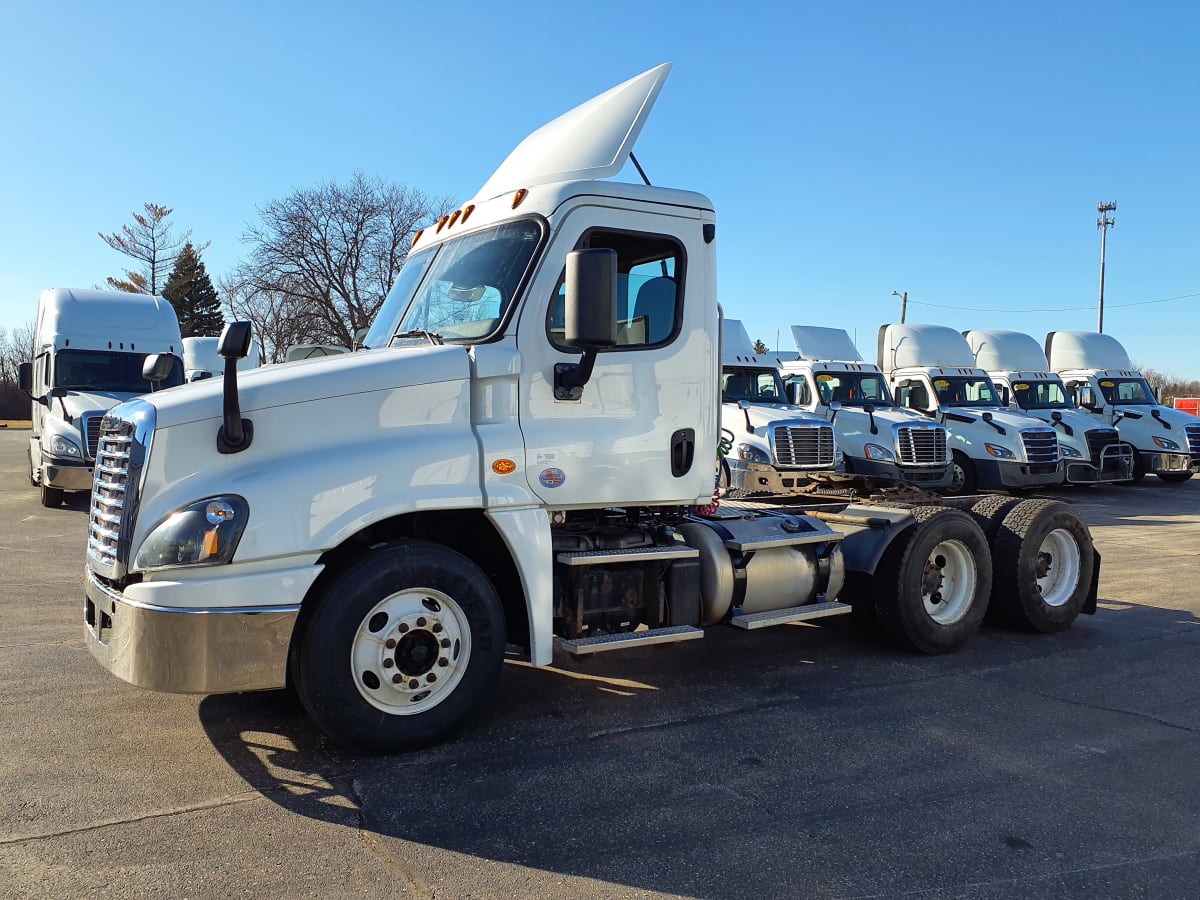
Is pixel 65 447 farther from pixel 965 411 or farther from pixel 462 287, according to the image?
pixel 965 411

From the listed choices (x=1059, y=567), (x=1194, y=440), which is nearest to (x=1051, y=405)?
(x=1194, y=440)

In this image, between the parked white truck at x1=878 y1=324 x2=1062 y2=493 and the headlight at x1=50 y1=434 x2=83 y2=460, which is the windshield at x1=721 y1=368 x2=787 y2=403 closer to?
the parked white truck at x1=878 y1=324 x2=1062 y2=493

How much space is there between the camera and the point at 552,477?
193 inches

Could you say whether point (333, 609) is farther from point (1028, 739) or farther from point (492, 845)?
point (1028, 739)

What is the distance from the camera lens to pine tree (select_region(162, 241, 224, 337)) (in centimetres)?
5894

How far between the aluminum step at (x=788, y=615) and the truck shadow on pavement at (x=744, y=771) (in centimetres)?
40

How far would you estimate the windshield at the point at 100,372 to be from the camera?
51.8ft

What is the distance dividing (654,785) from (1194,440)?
858 inches

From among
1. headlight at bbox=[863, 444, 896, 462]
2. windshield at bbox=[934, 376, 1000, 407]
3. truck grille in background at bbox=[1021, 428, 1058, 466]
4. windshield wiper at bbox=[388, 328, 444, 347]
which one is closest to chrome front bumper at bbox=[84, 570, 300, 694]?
windshield wiper at bbox=[388, 328, 444, 347]

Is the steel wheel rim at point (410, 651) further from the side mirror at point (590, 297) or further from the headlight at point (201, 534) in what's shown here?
the side mirror at point (590, 297)

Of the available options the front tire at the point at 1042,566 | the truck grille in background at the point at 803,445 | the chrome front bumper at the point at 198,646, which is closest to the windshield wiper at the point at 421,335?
the chrome front bumper at the point at 198,646

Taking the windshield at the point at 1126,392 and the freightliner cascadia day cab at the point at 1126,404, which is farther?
the windshield at the point at 1126,392

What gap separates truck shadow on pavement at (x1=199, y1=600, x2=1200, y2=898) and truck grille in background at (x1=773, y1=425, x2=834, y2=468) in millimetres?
8895

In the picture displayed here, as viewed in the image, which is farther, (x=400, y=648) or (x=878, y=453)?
(x=878, y=453)
